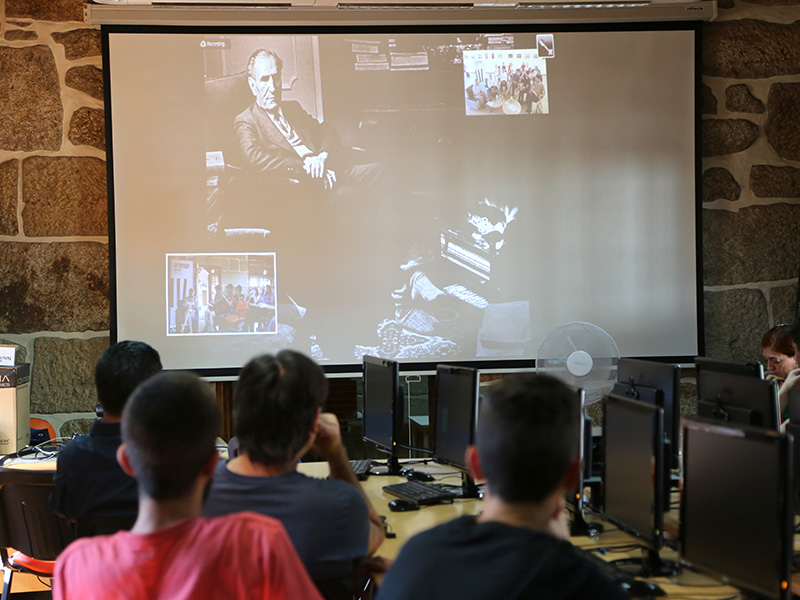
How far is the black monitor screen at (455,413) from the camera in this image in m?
3.07

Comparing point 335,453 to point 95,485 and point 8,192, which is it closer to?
point 95,485

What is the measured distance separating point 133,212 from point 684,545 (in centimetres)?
366

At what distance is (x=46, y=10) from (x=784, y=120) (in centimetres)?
462

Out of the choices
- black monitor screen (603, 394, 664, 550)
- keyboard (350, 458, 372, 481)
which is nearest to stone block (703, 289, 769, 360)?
A: keyboard (350, 458, 372, 481)

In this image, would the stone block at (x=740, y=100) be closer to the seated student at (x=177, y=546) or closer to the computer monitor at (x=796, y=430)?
the computer monitor at (x=796, y=430)

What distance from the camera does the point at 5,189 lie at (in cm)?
464

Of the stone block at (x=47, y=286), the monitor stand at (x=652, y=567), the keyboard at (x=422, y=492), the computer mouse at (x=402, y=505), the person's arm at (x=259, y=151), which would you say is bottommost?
the computer mouse at (x=402, y=505)

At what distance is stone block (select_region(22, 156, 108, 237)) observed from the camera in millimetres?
4652

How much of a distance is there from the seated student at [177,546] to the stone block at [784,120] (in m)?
4.76

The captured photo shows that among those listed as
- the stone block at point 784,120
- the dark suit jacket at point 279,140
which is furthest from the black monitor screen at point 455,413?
the stone block at point 784,120

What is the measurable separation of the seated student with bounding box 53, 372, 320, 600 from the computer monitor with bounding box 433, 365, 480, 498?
1.73 meters

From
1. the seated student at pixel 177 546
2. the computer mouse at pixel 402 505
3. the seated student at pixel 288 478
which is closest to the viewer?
the seated student at pixel 177 546

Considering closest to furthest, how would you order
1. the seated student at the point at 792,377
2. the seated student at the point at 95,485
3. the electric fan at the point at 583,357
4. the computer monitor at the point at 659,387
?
the seated student at the point at 95,485 < the computer monitor at the point at 659,387 < the seated student at the point at 792,377 < the electric fan at the point at 583,357

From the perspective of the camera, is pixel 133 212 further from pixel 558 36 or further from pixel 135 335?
A: pixel 558 36
